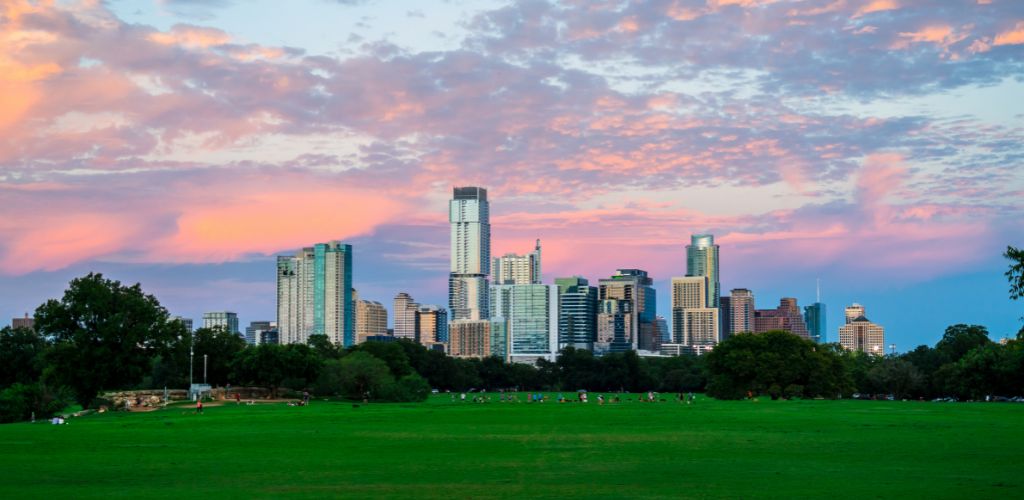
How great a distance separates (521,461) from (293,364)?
8774 centimetres

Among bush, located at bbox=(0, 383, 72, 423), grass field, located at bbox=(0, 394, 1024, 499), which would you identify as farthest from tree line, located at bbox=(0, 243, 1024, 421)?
grass field, located at bbox=(0, 394, 1024, 499)

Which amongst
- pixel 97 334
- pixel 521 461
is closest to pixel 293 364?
pixel 97 334

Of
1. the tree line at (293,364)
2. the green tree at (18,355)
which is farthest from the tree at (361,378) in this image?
the green tree at (18,355)

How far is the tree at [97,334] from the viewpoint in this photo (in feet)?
269

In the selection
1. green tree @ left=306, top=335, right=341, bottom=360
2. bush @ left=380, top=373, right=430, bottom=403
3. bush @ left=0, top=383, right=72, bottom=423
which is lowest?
bush @ left=380, top=373, right=430, bottom=403

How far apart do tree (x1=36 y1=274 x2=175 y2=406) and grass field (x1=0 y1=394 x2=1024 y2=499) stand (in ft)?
94.7

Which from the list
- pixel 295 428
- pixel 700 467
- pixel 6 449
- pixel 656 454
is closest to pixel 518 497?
pixel 700 467

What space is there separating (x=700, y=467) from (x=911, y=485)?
Result: 20.3ft

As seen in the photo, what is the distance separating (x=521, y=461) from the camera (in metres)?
32.1

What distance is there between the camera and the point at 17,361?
4370 inches

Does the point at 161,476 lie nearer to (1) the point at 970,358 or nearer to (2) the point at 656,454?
(2) the point at 656,454

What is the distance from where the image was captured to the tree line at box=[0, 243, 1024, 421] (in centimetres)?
8212

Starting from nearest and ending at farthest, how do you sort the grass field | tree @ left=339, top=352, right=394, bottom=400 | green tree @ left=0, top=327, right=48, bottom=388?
the grass field < green tree @ left=0, top=327, right=48, bottom=388 < tree @ left=339, top=352, right=394, bottom=400

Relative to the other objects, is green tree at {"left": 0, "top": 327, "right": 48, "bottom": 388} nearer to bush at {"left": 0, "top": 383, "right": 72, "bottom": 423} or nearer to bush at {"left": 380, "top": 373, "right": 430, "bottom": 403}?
bush at {"left": 380, "top": 373, "right": 430, "bottom": 403}
